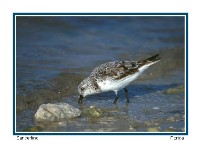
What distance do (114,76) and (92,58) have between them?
111 inches

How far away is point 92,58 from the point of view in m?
11.2

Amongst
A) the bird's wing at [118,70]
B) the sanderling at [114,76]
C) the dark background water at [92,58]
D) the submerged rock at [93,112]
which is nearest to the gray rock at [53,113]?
the dark background water at [92,58]

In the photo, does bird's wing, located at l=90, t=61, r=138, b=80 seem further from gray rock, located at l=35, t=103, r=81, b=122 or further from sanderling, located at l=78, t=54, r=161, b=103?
gray rock, located at l=35, t=103, r=81, b=122

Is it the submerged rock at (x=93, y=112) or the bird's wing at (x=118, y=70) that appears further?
the bird's wing at (x=118, y=70)

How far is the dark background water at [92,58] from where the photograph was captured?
833 cm

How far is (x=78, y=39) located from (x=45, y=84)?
136 inches

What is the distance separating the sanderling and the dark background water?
321 mm

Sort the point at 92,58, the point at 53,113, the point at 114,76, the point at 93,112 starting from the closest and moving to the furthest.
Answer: the point at 53,113, the point at 93,112, the point at 114,76, the point at 92,58

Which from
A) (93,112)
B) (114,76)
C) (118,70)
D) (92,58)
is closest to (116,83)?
(114,76)

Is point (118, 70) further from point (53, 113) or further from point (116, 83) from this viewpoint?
point (53, 113)

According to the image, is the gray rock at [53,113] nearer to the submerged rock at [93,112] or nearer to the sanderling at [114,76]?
the submerged rock at [93,112]

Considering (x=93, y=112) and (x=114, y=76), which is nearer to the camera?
(x=93, y=112)

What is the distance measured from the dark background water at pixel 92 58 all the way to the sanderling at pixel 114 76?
321mm

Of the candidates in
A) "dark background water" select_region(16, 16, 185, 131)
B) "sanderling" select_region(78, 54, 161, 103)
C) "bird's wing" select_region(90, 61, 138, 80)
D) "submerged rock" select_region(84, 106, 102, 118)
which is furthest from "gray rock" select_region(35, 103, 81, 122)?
"bird's wing" select_region(90, 61, 138, 80)
